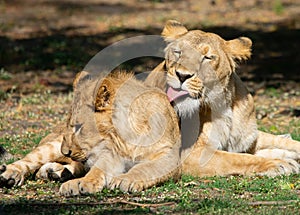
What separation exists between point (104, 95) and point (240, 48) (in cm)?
184

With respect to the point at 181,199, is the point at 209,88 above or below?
above

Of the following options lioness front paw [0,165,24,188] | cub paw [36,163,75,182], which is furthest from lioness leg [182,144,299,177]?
lioness front paw [0,165,24,188]

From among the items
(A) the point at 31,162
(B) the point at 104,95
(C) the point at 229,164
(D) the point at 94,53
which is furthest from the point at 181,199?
(D) the point at 94,53

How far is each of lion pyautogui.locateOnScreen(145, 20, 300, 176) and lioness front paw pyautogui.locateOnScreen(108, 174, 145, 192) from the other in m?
0.97

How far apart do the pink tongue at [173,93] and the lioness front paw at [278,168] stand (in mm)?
1022

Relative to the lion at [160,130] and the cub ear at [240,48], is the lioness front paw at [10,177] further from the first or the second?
the cub ear at [240,48]

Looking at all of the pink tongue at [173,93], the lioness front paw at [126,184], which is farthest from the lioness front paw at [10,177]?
the pink tongue at [173,93]

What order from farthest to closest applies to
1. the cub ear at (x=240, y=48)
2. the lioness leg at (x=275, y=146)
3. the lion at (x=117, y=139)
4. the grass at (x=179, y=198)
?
1. the lioness leg at (x=275, y=146)
2. the cub ear at (x=240, y=48)
3. the lion at (x=117, y=139)
4. the grass at (x=179, y=198)

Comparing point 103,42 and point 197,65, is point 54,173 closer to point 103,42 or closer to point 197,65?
point 197,65

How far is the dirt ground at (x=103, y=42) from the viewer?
11.1 meters

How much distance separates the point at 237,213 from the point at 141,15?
14.4 m

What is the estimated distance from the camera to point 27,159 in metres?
6.99

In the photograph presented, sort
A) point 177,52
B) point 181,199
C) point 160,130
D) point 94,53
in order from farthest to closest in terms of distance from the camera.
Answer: point 94,53 < point 177,52 < point 160,130 < point 181,199

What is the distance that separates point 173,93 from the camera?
22.5 ft
